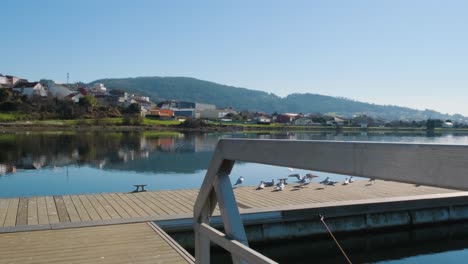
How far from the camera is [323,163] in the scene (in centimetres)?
153

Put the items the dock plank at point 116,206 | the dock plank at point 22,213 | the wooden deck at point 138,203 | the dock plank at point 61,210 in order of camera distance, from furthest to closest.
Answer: the dock plank at point 116,206 < the dock plank at point 61,210 < the wooden deck at point 138,203 < the dock plank at point 22,213

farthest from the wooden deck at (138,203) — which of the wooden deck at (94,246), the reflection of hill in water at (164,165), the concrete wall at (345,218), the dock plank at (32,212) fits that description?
the reflection of hill in water at (164,165)

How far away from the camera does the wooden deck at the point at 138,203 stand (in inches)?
332

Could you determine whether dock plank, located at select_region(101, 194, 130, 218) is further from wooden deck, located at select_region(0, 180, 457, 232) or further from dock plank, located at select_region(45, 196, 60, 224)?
dock plank, located at select_region(45, 196, 60, 224)

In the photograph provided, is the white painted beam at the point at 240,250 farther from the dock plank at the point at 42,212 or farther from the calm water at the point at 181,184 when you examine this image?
the dock plank at the point at 42,212

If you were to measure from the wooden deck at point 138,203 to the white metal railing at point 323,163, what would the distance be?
6.12m

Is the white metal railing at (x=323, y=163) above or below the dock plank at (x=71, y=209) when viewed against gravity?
above

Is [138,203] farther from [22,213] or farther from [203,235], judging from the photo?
[203,235]

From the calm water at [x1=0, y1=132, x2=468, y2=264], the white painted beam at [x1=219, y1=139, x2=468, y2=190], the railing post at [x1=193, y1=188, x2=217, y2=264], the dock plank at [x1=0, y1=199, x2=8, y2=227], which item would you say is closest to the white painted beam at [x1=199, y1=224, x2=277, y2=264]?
the railing post at [x1=193, y1=188, x2=217, y2=264]

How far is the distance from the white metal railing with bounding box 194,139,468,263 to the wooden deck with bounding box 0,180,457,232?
241 inches

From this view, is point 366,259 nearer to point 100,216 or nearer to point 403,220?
point 403,220

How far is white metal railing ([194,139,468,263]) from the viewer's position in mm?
1146

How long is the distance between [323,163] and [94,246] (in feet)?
18.7

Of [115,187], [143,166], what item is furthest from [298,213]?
[143,166]
